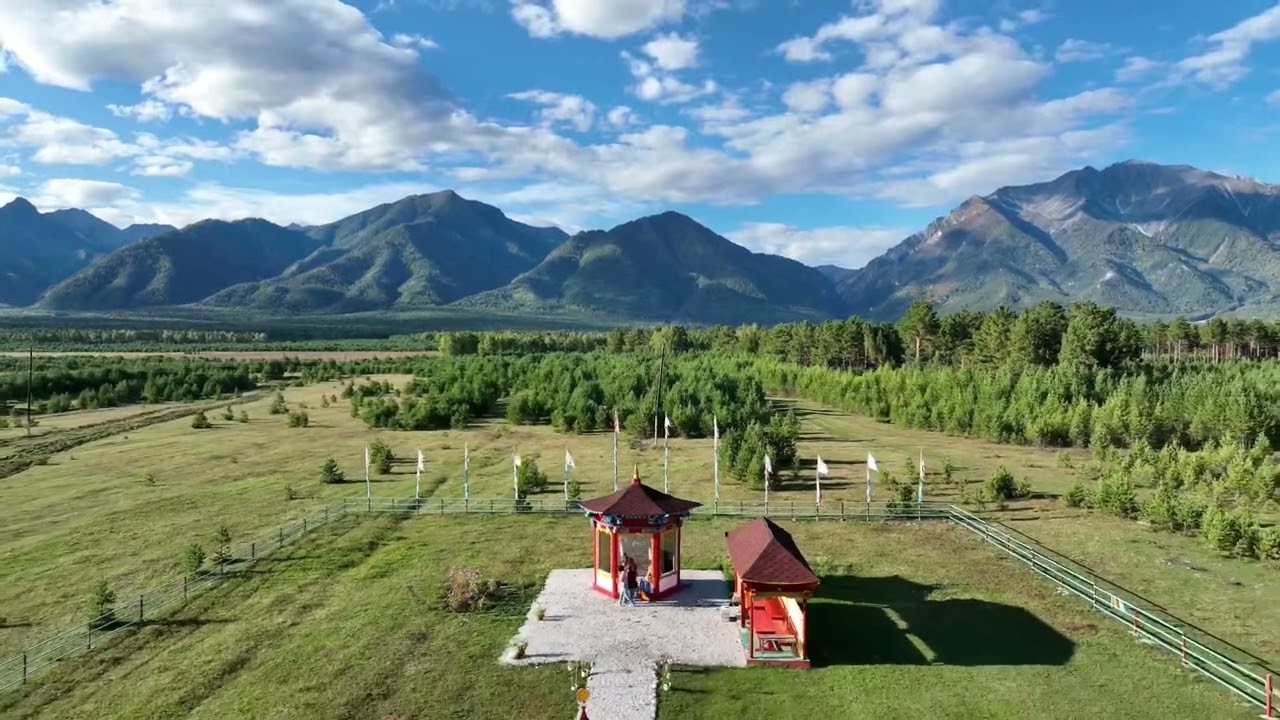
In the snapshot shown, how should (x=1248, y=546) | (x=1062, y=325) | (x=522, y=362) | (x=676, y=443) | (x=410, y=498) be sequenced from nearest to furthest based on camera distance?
1. (x=1248, y=546)
2. (x=410, y=498)
3. (x=676, y=443)
4. (x=1062, y=325)
5. (x=522, y=362)

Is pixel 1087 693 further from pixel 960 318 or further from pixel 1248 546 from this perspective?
pixel 960 318

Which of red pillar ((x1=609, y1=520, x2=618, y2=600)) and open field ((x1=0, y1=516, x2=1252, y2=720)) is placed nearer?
open field ((x1=0, y1=516, x2=1252, y2=720))

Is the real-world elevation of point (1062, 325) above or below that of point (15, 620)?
above

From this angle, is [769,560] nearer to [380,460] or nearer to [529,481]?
[529,481]

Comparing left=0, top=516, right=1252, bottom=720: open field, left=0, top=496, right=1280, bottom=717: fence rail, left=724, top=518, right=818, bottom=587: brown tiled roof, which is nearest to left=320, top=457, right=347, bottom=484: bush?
left=0, top=496, right=1280, bottom=717: fence rail

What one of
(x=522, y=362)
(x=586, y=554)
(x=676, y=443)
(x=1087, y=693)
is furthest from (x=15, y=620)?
(x=522, y=362)

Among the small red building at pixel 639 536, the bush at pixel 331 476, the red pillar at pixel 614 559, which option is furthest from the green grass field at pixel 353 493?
the red pillar at pixel 614 559

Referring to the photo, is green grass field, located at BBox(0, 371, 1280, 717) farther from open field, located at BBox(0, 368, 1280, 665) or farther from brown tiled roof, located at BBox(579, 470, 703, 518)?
brown tiled roof, located at BBox(579, 470, 703, 518)
